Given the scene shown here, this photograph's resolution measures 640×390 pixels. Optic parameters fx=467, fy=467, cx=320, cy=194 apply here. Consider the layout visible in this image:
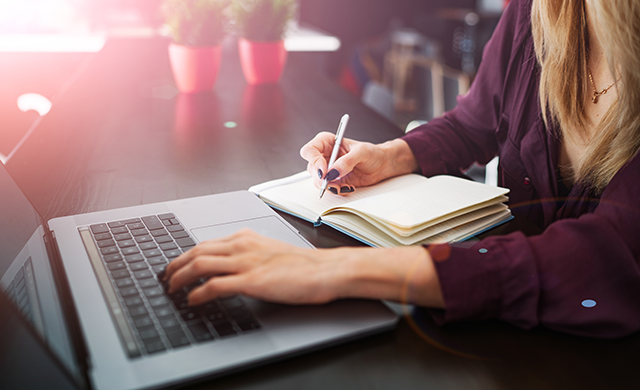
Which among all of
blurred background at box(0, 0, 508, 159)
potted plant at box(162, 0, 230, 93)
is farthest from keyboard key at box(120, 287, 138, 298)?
potted plant at box(162, 0, 230, 93)

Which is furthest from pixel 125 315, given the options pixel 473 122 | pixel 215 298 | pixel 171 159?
pixel 473 122

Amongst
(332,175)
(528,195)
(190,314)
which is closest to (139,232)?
(190,314)

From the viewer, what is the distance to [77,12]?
3.27 meters

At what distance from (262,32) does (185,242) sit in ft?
3.87

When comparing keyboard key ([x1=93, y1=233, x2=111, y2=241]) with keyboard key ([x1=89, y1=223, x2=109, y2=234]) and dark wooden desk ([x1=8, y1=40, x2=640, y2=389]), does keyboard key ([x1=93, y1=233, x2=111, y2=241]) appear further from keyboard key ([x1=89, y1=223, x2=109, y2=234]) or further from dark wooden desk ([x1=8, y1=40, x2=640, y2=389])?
dark wooden desk ([x1=8, y1=40, x2=640, y2=389])

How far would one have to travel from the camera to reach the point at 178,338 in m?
0.45

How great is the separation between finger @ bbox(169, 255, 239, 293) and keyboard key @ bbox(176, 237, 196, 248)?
127 mm

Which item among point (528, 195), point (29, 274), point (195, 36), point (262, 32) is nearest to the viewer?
point (29, 274)

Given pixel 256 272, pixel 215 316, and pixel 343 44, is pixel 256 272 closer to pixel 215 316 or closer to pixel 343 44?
pixel 215 316

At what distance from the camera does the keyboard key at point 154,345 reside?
1.44ft

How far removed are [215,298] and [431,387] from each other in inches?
9.3

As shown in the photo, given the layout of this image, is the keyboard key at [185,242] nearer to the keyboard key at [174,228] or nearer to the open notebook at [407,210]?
the keyboard key at [174,228]

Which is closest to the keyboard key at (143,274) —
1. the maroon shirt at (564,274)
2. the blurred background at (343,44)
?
the maroon shirt at (564,274)

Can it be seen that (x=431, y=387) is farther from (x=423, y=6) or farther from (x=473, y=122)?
(x=423, y=6)
